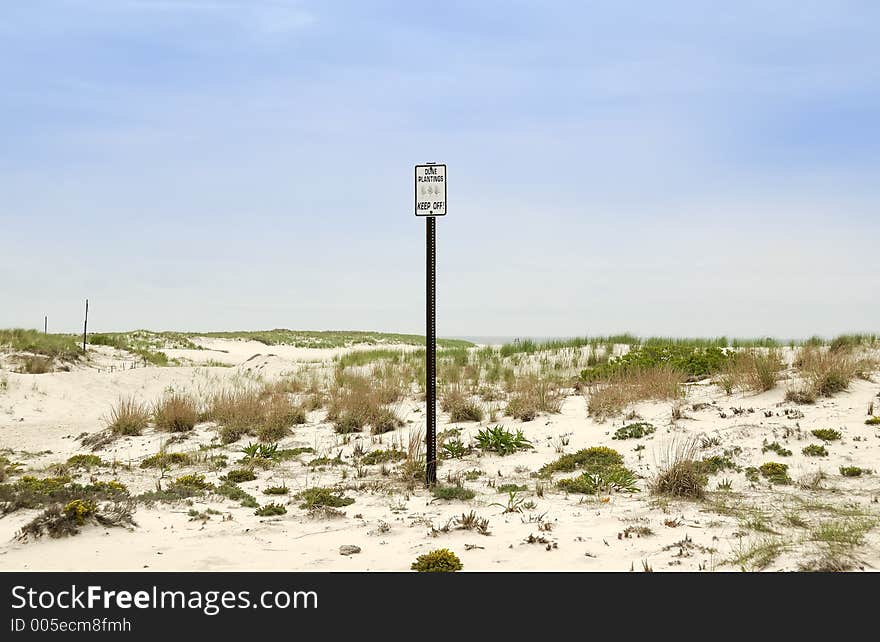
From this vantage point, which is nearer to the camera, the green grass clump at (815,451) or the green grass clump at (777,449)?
the green grass clump at (815,451)

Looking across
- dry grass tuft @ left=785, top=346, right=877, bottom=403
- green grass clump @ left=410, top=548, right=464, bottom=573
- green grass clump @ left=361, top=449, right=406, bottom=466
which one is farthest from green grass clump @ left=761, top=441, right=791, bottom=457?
green grass clump @ left=410, top=548, right=464, bottom=573

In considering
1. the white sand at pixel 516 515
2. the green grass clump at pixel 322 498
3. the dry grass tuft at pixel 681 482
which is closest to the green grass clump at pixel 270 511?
the white sand at pixel 516 515

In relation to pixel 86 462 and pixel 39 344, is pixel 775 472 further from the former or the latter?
pixel 39 344

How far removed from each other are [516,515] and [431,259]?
12.1 feet

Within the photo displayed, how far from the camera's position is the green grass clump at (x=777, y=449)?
966cm

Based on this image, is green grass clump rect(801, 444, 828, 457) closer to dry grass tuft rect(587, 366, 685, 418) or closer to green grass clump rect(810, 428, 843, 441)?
green grass clump rect(810, 428, 843, 441)

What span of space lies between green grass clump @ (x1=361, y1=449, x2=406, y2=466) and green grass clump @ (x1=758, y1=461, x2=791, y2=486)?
5.49m

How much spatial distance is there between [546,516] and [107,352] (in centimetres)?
2790

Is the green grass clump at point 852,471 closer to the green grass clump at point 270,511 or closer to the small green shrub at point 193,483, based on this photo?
the green grass clump at point 270,511

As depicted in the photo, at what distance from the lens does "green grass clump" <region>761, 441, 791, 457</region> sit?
9.66 meters

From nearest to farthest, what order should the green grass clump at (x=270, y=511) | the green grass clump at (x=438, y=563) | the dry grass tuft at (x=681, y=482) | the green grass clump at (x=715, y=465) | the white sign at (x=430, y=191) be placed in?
the green grass clump at (x=438, y=563) → the green grass clump at (x=270, y=511) → the dry grass tuft at (x=681, y=482) → the white sign at (x=430, y=191) → the green grass clump at (x=715, y=465)

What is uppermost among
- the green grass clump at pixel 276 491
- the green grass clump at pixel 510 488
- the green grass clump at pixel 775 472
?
the green grass clump at pixel 775 472

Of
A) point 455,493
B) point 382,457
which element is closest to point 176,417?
point 382,457

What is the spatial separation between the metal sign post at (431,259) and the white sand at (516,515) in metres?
0.73
